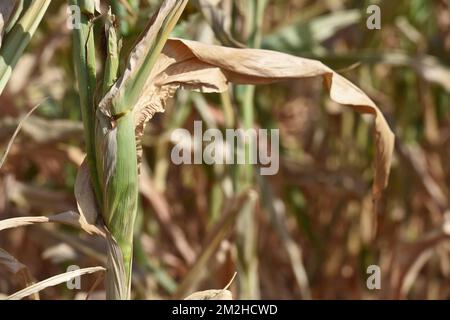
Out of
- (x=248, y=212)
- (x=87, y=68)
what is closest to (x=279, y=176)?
(x=248, y=212)

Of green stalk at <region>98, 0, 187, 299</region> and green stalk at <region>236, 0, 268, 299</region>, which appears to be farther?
green stalk at <region>236, 0, 268, 299</region>

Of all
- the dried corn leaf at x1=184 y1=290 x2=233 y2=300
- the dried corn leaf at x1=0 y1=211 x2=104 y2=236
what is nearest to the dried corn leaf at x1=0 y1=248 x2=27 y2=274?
the dried corn leaf at x1=0 y1=211 x2=104 y2=236

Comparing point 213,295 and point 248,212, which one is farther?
point 248,212

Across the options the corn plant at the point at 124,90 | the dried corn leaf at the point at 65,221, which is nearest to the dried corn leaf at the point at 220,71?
the corn plant at the point at 124,90

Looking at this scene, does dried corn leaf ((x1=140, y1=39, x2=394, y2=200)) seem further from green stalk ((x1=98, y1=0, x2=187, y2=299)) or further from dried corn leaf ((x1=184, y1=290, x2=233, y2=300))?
dried corn leaf ((x1=184, y1=290, x2=233, y2=300))

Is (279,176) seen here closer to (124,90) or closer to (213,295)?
(213,295)
